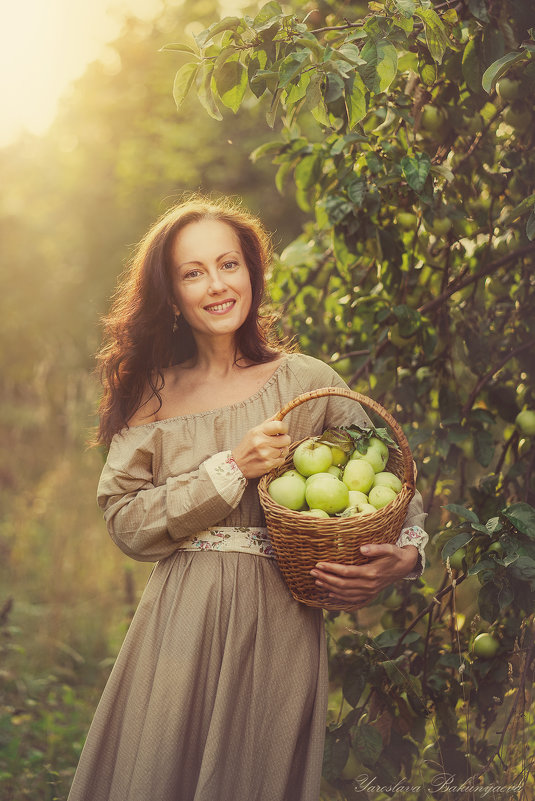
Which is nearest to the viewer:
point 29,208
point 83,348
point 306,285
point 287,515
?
point 287,515

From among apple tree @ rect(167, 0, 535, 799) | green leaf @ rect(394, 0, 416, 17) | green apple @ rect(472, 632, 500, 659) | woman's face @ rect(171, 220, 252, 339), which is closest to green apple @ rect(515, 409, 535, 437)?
apple tree @ rect(167, 0, 535, 799)

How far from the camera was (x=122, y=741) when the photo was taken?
1681mm

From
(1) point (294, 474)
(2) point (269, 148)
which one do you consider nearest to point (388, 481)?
(1) point (294, 474)

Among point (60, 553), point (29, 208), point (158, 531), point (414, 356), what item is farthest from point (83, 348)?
point (158, 531)

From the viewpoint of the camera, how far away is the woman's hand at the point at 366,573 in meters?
1.49

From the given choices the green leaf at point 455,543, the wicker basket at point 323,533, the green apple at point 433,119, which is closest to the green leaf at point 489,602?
the green leaf at point 455,543

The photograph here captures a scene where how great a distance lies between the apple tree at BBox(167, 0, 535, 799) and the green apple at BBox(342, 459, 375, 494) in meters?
0.22

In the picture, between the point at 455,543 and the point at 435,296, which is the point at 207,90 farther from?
the point at 455,543

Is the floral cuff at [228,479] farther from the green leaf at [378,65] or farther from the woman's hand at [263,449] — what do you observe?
the green leaf at [378,65]

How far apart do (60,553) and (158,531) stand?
233 centimetres

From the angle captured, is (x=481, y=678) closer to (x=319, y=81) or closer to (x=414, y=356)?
(x=414, y=356)

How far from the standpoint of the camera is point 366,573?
152 centimetres

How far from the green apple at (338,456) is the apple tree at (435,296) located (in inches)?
11.1

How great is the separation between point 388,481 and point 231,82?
0.92 m
